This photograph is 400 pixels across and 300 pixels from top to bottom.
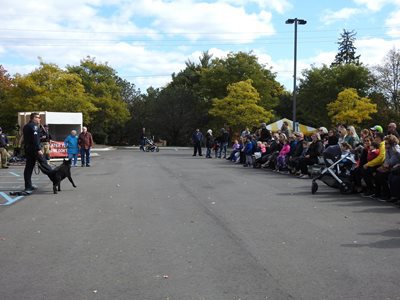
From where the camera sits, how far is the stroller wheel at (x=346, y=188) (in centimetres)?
1246

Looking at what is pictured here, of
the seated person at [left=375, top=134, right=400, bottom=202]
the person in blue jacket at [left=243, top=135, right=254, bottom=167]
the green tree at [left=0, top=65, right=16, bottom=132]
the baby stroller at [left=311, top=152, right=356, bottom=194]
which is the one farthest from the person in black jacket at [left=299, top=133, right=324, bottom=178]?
the green tree at [left=0, top=65, right=16, bottom=132]

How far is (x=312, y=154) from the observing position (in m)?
17.1

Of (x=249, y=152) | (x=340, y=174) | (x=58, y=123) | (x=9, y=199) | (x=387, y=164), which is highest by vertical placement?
(x=58, y=123)

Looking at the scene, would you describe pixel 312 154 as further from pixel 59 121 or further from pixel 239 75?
pixel 239 75

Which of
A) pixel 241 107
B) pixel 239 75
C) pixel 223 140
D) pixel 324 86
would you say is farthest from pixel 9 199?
pixel 324 86

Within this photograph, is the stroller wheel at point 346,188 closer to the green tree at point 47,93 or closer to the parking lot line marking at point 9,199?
the parking lot line marking at point 9,199

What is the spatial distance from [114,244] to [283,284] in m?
2.74

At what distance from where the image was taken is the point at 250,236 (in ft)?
24.7

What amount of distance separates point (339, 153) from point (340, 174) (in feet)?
2.82

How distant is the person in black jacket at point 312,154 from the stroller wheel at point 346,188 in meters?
4.47

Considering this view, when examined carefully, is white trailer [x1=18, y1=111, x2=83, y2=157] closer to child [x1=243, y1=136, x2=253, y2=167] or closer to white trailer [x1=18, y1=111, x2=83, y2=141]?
white trailer [x1=18, y1=111, x2=83, y2=141]

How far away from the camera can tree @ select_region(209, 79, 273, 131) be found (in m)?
54.3

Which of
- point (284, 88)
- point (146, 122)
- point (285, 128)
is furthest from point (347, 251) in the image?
point (284, 88)

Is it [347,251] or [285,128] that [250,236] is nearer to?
[347,251]
